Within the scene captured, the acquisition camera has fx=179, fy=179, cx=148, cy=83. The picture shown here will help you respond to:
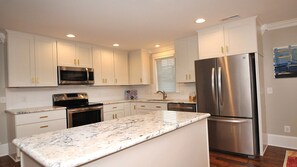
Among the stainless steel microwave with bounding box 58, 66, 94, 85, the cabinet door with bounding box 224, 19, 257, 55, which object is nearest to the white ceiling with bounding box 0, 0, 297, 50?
the cabinet door with bounding box 224, 19, 257, 55

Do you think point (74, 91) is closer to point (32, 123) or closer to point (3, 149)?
point (32, 123)

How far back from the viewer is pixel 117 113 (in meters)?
4.55

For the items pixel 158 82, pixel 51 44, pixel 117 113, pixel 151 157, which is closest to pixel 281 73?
pixel 158 82

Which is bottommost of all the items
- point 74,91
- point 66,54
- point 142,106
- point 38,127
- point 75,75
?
point 38,127

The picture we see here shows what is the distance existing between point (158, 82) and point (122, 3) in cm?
314

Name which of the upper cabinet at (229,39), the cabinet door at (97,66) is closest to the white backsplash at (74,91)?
the cabinet door at (97,66)

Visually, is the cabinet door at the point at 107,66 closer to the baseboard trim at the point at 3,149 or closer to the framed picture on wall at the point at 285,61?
the baseboard trim at the point at 3,149

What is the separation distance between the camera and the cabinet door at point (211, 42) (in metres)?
3.28

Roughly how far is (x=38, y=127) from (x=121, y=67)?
2.60 metres

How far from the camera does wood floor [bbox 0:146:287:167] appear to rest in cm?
270

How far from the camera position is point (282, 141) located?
335 centimetres

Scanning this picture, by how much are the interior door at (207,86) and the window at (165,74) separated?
1.40m

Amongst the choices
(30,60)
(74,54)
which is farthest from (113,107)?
(30,60)

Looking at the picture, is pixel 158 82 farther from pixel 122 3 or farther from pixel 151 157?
pixel 151 157
